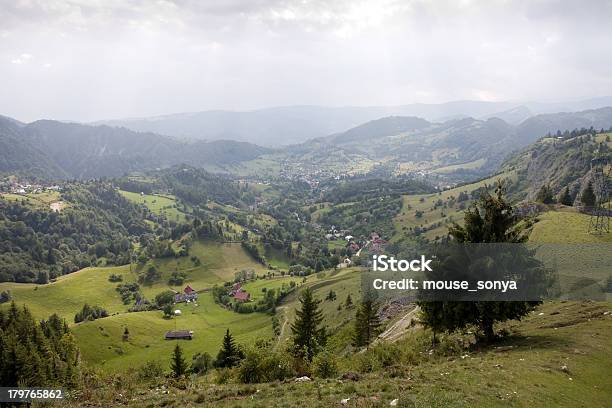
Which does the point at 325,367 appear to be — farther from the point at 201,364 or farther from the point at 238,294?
the point at 238,294

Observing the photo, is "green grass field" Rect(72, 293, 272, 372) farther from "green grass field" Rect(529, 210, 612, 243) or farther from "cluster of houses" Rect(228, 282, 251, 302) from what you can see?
"green grass field" Rect(529, 210, 612, 243)

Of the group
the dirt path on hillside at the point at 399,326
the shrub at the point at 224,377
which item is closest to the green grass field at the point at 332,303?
the dirt path on hillside at the point at 399,326

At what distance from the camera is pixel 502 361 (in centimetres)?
2353

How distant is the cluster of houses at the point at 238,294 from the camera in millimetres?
153975

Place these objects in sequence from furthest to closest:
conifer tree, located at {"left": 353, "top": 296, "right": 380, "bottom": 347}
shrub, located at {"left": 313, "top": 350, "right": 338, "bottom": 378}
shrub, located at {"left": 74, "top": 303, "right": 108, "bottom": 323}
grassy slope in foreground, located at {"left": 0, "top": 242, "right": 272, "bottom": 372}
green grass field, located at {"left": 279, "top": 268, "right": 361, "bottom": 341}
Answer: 1. shrub, located at {"left": 74, "top": 303, "right": 108, "bottom": 323}
2. grassy slope in foreground, located at {"left": 0, "top": 242, "right": 272, "bottom": 372}
3. green grass field, located at {"left": 279, "top": 268, "right": 361, "bottom": 341}
4. conifer tree, located at {"left": 353, "top": 296, "right": 380, "bottom": 347}
5. shrub, located at {"left": 313, "top": 350, "right": 338, "bottom": 378}

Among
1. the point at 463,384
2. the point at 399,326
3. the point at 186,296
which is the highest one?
the point at 463,384

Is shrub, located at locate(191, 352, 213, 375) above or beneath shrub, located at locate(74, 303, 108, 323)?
above

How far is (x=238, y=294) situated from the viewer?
15825cm

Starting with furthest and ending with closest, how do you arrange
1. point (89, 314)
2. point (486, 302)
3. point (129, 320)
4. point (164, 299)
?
point (164, 299)
point (89, 314)
point (129, 320)
point (486, 302)

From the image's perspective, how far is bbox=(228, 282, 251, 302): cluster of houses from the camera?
153975mm

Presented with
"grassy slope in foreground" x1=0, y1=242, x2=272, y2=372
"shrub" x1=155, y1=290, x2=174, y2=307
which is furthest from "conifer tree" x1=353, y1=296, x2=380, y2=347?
"shrub" x1=155, y1=290, x2=174, y2=307

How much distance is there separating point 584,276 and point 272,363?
38623 mm

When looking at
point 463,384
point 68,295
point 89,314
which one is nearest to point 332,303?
point 89,314

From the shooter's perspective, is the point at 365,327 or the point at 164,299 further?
the point at 164,299
